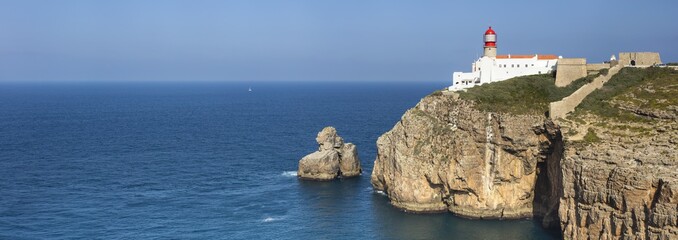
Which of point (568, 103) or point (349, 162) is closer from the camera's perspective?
point (568, 103)

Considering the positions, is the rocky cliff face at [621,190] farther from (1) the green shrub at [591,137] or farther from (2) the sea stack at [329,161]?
(2) the sea stack at [329,161]

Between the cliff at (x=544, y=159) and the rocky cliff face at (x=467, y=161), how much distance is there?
0.10 m

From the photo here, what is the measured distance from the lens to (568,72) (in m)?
67.8

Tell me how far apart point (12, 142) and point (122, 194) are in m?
48.9

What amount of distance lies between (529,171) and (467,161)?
592cm

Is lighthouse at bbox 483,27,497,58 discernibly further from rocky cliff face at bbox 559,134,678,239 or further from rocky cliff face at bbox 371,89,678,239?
rocky cliff face at bbox 559,134,678,239

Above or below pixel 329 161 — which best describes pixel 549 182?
above

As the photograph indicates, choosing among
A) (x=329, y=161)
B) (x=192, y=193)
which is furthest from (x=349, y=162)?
(x=192, y=193)

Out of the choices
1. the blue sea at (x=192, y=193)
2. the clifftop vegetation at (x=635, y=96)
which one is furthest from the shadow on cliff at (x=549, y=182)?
the clifftop vegetation at (x=635, y=96)

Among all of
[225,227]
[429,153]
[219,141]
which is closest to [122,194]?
[225,227]

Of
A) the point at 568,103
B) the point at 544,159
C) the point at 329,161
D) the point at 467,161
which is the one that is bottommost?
the point at 329,161

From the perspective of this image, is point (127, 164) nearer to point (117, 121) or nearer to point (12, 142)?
point (12, 142)

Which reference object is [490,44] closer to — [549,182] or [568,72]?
[568,72]

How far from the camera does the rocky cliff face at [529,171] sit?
42.8 meters
